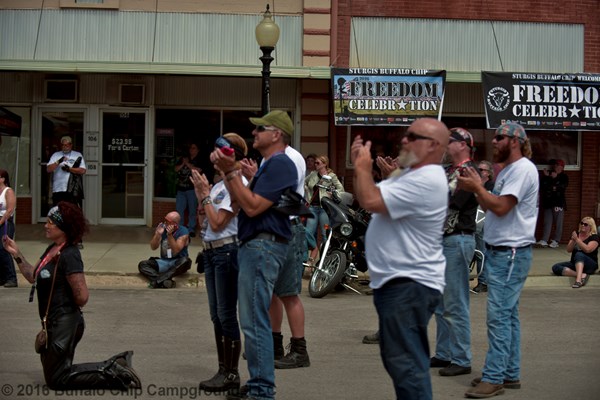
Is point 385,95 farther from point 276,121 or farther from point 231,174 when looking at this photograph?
point 231,174

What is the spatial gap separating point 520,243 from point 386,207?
7.25 ft

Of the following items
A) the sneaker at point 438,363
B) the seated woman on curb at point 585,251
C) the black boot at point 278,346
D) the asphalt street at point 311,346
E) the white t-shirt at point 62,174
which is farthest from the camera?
the white t-shirt at point 62,174

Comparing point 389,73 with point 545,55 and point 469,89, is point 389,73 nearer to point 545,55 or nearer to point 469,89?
point 469,89

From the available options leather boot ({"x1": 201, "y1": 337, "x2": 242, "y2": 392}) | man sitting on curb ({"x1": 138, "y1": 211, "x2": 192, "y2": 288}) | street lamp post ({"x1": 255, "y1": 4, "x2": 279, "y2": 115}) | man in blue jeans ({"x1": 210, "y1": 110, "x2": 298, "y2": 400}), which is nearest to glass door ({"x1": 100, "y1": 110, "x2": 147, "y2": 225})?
street lamp post ({"x1": 255, "y1": 4, "x2": 279, "y2": 115})

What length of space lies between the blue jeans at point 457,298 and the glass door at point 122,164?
1118 cm

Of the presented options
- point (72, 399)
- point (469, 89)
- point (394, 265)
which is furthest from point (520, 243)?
point (469, 89)

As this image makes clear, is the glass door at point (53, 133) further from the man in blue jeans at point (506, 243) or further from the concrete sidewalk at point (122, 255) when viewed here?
the man in blue jeans at point (506, 243)

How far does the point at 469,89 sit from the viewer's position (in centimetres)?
1784

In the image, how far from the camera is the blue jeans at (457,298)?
7.52 metres

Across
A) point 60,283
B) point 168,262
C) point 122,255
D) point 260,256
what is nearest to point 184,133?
point 122,255

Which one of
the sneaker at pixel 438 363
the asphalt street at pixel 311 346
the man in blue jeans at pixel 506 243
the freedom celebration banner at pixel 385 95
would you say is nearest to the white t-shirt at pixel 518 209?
the man in blue jeans at pixel 506 243

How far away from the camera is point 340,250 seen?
39.7ft

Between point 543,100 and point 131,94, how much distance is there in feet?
24.3

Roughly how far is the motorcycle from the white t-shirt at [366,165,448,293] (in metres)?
6.82
